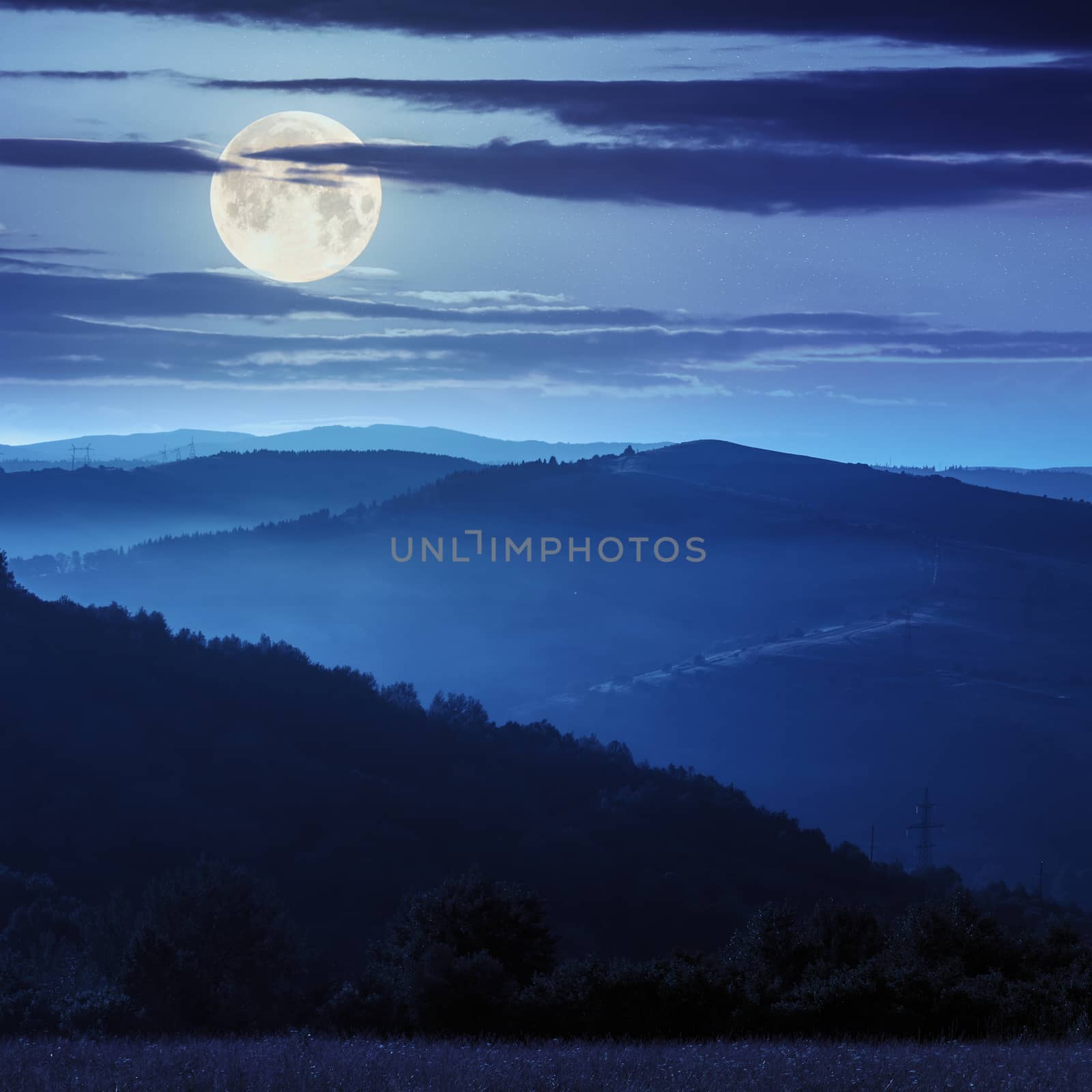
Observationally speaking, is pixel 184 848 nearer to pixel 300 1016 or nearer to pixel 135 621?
pixel 135 621

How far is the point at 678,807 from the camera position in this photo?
12800 centimetres

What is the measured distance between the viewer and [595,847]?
4402 inches

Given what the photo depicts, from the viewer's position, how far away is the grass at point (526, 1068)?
49.3 ft

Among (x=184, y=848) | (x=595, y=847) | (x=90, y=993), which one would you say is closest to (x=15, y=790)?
(x=184, y=848)

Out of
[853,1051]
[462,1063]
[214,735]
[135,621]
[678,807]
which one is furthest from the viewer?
[135,621]

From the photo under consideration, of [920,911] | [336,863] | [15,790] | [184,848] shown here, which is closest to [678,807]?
[336,863]

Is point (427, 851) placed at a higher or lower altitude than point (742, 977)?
lower

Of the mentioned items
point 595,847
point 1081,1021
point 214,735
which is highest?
point 1081,1021

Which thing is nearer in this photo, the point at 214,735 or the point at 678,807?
the point at 214,735

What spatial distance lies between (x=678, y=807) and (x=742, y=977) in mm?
103254

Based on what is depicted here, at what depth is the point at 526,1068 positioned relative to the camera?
16.4 metres

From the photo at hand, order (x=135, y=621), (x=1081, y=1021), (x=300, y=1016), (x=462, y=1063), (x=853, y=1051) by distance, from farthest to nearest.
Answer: (x=135, y=621)
(x=300, y=1016)
(x=1081, y=1021)
(x=853, y=1051)
(x=462, y=1063)

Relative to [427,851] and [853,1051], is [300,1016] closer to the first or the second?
[853,1051]

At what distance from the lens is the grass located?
15.0 metres
